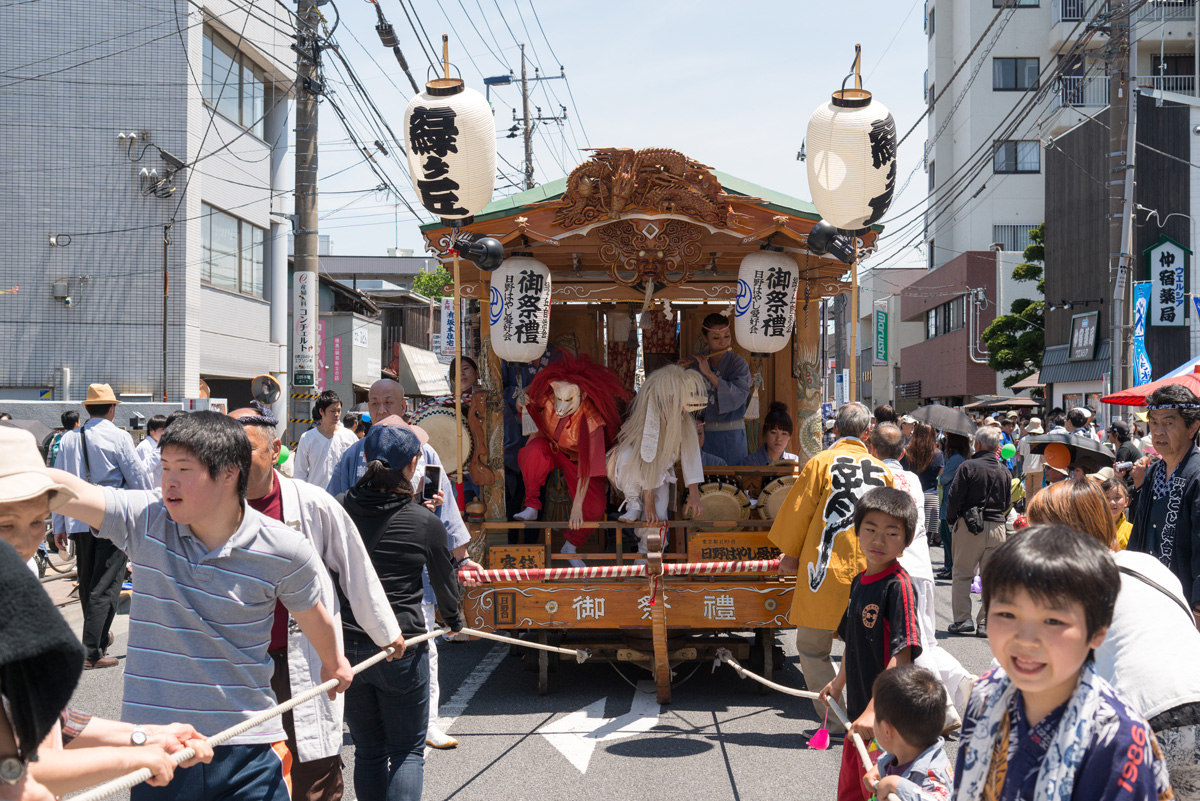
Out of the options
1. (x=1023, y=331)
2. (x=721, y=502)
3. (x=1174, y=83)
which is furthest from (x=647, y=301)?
(x=1174, y=83)

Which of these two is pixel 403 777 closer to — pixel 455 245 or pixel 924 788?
pixel 924 788

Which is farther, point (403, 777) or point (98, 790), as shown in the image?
point (403, 777)

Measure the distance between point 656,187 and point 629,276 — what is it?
111 centimetres

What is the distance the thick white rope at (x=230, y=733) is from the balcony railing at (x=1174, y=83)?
33.0 meters

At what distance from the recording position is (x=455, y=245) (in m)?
7.11

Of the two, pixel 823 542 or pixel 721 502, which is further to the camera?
pixel 721 502

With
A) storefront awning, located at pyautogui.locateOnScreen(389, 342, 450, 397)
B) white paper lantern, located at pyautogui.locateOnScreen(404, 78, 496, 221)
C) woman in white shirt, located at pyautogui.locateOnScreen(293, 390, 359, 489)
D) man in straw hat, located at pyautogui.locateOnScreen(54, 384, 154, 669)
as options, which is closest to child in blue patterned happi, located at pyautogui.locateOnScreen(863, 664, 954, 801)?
white paper lantern, located at pyautogui.locateOnScreen(404, 78, 496, 221)

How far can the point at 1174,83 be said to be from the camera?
30.8 m

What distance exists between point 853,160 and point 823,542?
3.25m

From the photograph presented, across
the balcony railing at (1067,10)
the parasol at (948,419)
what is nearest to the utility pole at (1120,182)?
the parasol at (948,419)

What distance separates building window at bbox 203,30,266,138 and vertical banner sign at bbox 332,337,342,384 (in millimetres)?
7872

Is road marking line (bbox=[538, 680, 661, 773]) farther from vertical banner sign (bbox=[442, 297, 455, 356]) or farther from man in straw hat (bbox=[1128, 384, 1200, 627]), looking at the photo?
vertical banner sign (bbox=[442, 297, 455, 356])

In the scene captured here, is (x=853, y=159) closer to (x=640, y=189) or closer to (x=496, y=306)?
(x=640, y=189)

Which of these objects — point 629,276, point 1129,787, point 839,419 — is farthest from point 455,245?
point 1129,787
